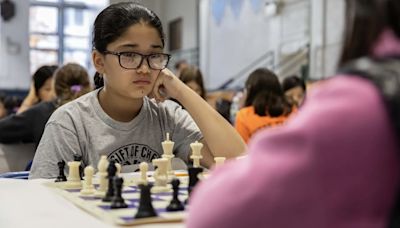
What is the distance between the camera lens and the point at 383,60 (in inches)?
22.1

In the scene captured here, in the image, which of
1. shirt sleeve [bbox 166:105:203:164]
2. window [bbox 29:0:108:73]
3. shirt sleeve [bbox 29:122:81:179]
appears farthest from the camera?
window [bbox 29:0:108:73]

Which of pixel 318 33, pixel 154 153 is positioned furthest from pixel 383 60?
pixel 318 33

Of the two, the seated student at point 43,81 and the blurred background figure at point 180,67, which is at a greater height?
the blurred background figure at point 180,67

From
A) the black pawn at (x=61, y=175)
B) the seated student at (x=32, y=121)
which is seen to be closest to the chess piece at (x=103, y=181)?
the black pawn at (x=61, y=175)

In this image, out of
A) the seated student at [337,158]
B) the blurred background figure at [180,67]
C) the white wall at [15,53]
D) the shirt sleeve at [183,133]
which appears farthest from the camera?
the white wall at [15,53]

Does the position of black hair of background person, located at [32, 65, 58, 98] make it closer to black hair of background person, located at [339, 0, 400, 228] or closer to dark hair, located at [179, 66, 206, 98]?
dark hair, located at [179, 66, 206, 98]

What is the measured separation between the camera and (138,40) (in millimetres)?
1779

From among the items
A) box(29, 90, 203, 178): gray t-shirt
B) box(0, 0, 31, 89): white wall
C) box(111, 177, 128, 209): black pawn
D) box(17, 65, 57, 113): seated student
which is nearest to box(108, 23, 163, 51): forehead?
box(29, 90, 203, 178): gray t-shirt

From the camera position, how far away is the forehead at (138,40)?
5.82 feet

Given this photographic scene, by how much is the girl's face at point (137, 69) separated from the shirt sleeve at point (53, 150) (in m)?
0.22

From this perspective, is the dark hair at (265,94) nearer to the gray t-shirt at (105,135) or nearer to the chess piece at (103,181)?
the gray t-shirt at (105,135)

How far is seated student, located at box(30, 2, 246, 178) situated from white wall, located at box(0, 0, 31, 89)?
1093 cm

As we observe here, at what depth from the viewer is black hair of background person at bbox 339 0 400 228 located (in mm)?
569

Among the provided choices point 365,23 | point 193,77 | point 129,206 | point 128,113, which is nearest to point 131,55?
point 128,113
